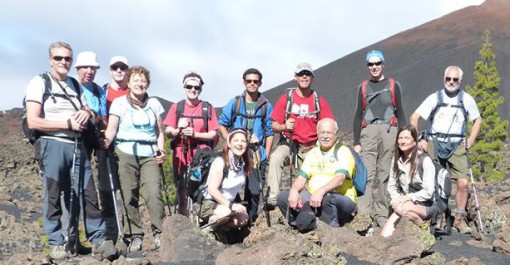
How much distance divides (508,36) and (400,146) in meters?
78.7

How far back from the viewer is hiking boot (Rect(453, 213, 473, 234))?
29.8 feet

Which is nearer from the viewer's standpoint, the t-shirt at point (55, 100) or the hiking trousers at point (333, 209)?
the t-shirt at point (55, 100)

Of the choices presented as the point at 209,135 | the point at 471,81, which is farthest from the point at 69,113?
the point at 471,81

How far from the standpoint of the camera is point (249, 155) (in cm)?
755

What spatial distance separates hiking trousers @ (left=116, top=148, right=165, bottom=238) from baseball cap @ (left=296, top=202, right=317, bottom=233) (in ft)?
5.63

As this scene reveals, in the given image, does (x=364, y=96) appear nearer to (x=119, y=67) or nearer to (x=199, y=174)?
(x=199, y=174)

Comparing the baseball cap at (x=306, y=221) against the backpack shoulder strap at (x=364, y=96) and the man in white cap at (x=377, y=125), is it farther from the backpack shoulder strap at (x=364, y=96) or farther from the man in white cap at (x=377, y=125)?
the backpack shoulder strap at (x=364, y=96)

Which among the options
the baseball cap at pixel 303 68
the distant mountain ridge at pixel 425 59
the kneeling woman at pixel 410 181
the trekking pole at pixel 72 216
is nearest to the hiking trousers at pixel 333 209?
the kneeling woman at pixel 410 181

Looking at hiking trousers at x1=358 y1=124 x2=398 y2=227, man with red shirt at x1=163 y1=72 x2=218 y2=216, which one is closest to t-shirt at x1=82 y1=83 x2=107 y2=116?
man with red shirt at x1=163 y1=72 x2=218 y2=216

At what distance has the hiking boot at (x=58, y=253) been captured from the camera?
21.8 ft

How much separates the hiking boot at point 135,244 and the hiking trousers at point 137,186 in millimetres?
59

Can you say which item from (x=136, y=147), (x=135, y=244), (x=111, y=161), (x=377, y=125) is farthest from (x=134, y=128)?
(x=377, y=125)

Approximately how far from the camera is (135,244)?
7723 mm

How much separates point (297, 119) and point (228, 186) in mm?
1557
